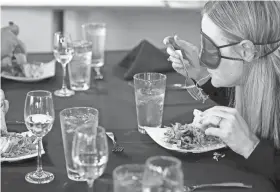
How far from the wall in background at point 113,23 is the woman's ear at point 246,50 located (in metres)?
2.64

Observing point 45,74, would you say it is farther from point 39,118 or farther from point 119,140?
point 39,118

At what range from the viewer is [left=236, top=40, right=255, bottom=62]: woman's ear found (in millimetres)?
1759

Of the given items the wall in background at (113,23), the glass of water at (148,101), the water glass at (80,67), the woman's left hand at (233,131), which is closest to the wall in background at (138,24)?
the wall in background at (113,23)

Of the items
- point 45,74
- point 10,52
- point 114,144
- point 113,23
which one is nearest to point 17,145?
point 114,144

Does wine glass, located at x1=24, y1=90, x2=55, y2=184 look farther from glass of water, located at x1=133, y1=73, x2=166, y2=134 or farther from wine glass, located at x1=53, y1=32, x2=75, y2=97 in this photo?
wine glass, located at x1=53, y1=32, x2=75, y2=97

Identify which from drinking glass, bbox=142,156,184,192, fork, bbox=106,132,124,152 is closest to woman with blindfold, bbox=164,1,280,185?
fork, bbox=106,132,124,152

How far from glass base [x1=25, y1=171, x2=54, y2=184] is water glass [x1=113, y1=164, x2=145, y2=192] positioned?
444 millimetres

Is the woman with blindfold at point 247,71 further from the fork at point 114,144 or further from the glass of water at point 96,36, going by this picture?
the glass of water at point 96,36

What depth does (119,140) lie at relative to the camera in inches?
72.1

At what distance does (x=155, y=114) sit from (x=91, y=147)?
0.69 m

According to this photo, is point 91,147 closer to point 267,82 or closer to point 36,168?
point 36,168

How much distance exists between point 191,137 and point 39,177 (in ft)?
1.65

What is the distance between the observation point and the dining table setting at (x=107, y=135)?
127 cm

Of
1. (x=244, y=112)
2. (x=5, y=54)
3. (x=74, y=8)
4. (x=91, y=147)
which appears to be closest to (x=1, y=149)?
(x=91, y=147)
